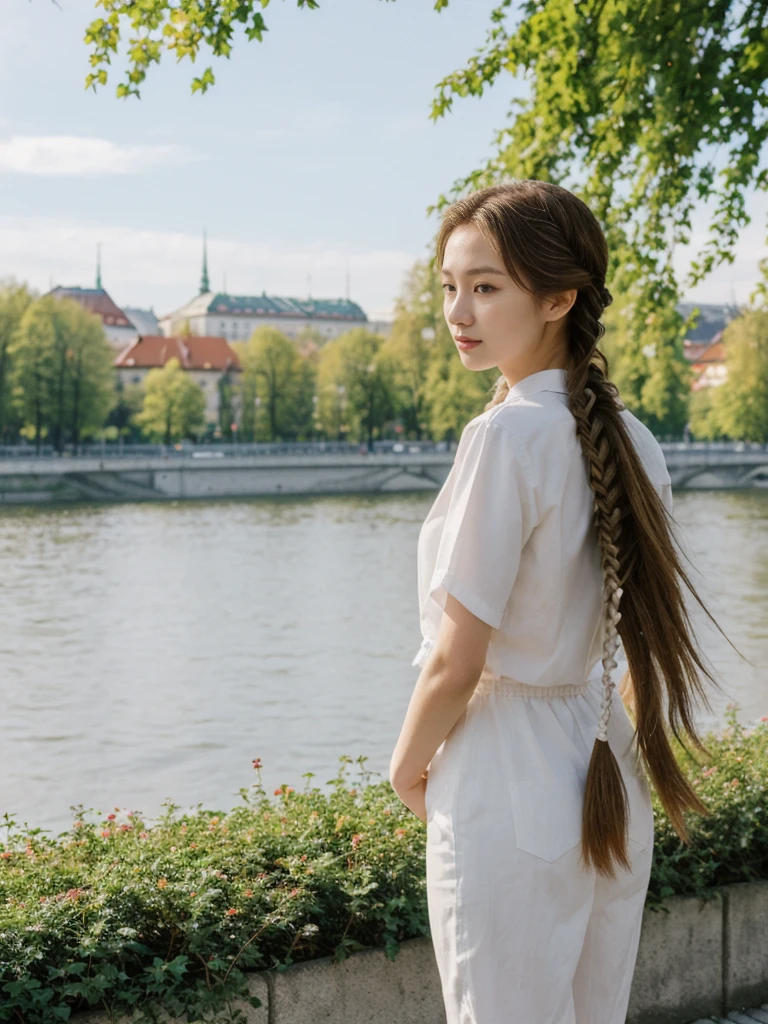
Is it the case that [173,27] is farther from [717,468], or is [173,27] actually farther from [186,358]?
[186,358]

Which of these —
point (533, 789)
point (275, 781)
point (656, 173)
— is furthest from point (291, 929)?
point (275, 781)

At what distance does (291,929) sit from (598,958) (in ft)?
2.76

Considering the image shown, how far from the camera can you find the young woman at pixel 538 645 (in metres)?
1.40

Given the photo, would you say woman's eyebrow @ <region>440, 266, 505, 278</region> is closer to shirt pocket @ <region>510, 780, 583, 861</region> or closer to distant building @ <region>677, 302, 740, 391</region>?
shirt pocket @ <region>510, 780, 583, 861</region>

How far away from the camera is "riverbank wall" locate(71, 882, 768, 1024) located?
7.30ft

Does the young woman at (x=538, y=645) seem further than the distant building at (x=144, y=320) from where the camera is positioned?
No

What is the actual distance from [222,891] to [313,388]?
56.2m

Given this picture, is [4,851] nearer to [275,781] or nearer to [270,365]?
[275,781]

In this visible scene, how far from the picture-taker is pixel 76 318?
4631 centimetres

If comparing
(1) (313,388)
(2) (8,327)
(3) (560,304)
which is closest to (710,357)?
(1) (313,388)

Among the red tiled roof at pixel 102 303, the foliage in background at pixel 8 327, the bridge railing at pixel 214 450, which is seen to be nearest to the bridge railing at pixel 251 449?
the bridge railing at pixel 214 450

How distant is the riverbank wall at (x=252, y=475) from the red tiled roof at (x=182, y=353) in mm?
32459

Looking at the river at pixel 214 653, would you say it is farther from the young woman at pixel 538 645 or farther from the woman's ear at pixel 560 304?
the woman's ear at pixel 560 304

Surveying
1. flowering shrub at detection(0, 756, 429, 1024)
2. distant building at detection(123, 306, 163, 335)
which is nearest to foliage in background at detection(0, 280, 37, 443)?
flowering shrub at detection(0, 756, 429, 1024)
